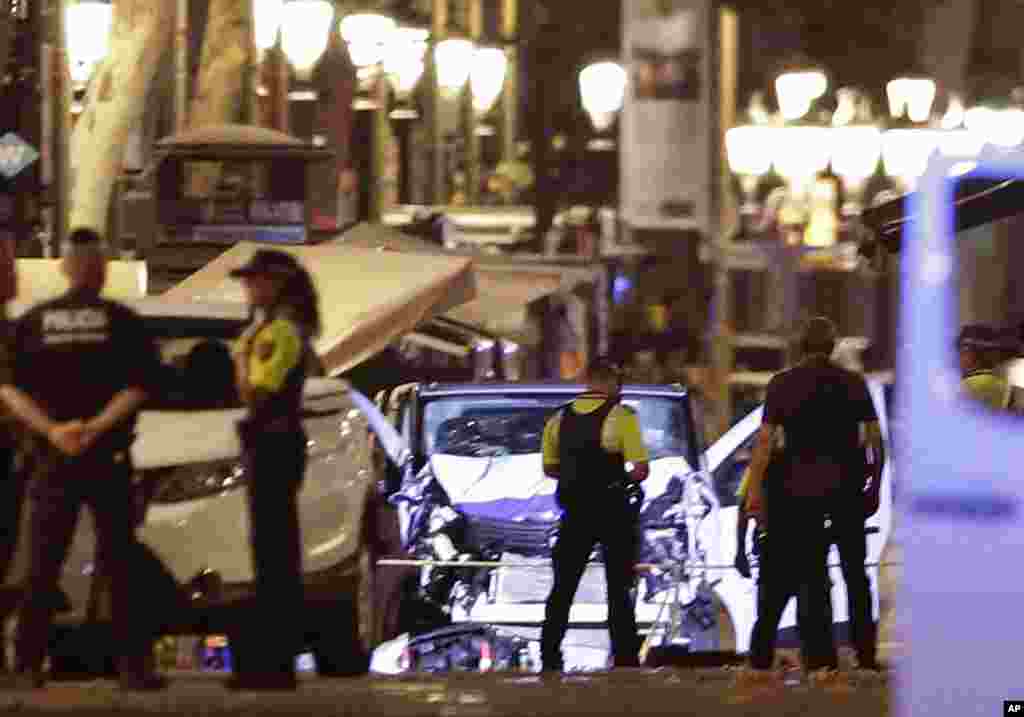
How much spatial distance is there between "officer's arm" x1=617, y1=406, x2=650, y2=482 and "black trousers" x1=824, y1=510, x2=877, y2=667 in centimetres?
108

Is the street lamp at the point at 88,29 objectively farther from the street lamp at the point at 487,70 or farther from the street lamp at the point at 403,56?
the street lamp at the point at 487,70

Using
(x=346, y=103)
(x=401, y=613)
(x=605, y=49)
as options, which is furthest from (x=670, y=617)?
(x=605, y=49)

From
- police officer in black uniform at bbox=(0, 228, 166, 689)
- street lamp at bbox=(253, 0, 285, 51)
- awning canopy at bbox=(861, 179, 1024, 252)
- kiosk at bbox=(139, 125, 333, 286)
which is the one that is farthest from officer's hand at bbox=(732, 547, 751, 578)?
street lamp at bbox=(253, 0, 285, 51)

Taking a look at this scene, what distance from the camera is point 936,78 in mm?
50719

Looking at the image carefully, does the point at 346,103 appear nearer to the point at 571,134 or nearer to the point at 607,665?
the point at 607,665

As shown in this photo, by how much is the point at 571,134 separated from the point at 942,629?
192 feet

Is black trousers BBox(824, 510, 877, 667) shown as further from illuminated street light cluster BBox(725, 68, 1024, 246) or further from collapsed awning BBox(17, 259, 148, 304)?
illuminated street light cluster BBox(725, 68, 1024, 246)

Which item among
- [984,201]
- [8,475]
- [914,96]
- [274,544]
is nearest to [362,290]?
[8,475]

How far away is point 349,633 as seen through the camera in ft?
44.3

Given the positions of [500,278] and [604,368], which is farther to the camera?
[500,278]

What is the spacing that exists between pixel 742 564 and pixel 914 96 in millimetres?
29741

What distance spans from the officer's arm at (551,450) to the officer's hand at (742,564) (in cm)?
103

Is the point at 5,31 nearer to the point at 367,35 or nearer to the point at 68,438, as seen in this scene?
the point at 68,438

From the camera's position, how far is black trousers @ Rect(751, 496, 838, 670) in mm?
14188
